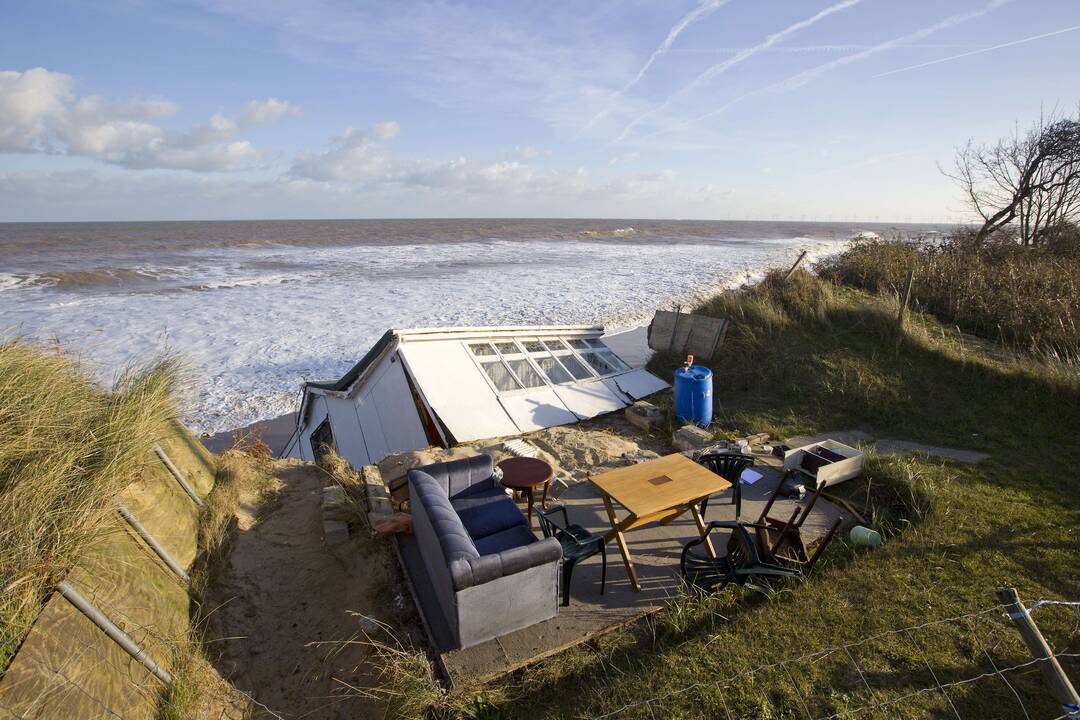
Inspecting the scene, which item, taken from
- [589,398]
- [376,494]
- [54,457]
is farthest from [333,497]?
[589,398]

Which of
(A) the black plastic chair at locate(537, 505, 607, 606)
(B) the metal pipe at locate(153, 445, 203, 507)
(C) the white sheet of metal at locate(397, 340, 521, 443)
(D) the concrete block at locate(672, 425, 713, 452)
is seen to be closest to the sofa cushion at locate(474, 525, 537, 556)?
(A) the black plastic chair at locate(537, 505, 607, 606)

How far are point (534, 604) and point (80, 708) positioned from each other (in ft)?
9.82

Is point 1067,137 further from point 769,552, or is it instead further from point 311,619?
point 311,619

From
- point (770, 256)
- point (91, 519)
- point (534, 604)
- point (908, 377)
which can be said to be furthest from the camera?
point (770, 256)

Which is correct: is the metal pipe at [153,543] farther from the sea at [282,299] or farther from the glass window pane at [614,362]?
the glass window pane at [614,362]

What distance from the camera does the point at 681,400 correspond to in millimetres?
9312

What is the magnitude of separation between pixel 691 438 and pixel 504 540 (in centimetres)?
426

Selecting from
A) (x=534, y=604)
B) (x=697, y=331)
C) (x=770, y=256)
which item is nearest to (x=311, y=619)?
(x=534, y=604)

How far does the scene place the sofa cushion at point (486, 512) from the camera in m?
5.30

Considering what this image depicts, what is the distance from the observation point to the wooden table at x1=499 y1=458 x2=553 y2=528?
5.77 m

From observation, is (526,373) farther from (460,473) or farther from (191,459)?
(191,459)

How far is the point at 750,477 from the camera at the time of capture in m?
7.09

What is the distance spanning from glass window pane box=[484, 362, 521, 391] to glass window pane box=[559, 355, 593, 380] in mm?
1390

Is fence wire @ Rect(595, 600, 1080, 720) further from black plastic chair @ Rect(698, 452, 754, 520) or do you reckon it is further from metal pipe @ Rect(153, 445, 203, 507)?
metal pipe @ Rect(153, 445, 203, 507)
